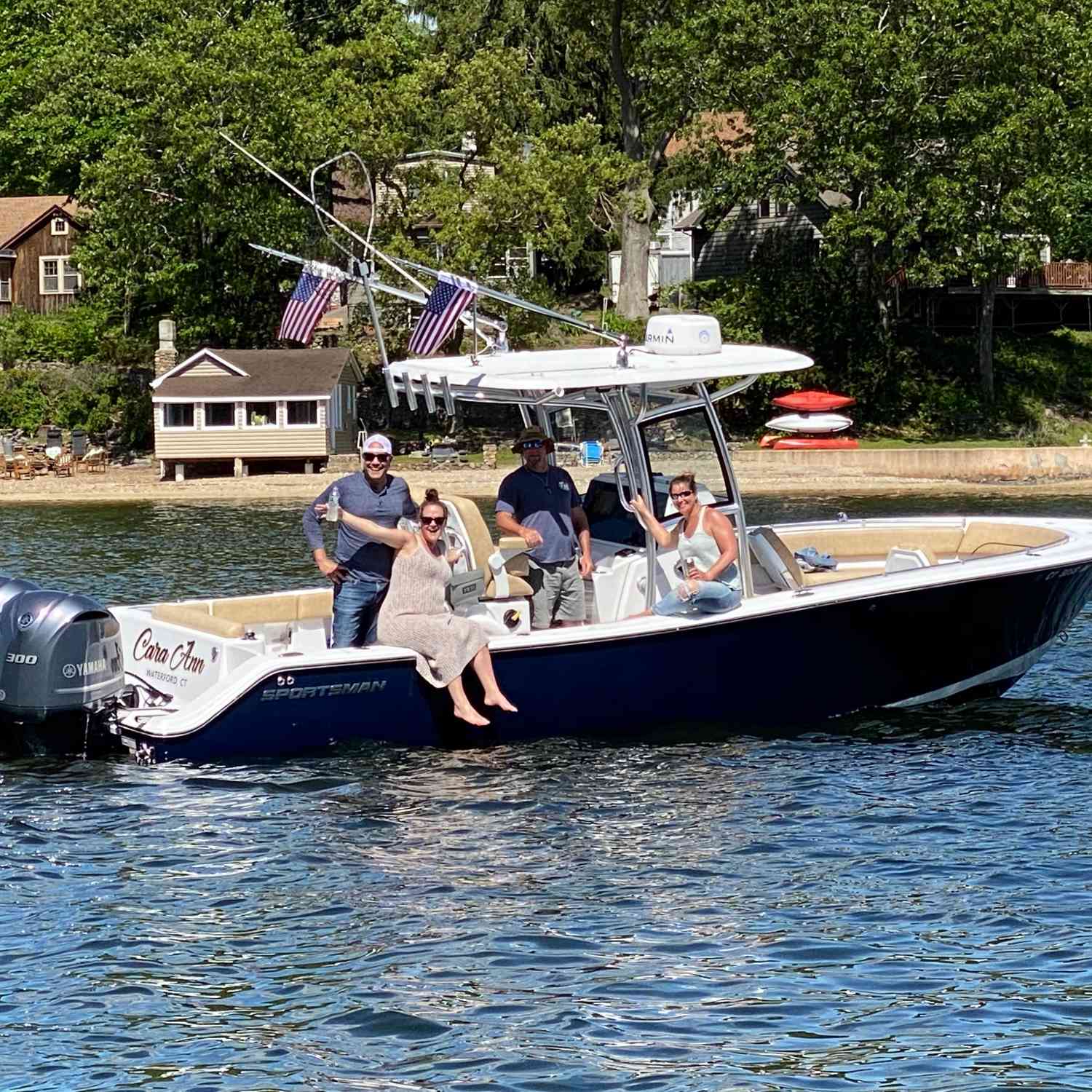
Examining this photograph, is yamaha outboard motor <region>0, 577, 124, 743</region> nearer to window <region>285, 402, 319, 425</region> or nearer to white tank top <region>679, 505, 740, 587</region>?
white tank top <region>679, 505, 740, 587</region>

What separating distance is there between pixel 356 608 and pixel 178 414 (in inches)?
1407

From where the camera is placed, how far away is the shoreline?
4203 cm

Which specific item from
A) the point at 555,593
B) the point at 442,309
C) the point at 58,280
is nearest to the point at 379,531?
the point at 555,593

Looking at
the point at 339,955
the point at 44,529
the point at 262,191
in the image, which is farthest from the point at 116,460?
the point at 339,955

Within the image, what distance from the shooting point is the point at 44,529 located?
35031mm

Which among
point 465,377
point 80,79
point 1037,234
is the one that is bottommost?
point 465,377

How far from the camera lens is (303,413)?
4794cm

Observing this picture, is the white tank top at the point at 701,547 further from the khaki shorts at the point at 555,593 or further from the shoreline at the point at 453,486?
the shoreline at the point at 453,486

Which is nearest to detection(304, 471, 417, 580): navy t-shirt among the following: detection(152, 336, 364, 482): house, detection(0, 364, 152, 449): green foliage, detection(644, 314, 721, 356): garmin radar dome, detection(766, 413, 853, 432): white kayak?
detection(644, 314, 721, 356): garmin radar dome

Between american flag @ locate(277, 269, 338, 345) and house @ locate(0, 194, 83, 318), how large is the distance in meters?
45.0

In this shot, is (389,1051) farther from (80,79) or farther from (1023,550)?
(80,79)

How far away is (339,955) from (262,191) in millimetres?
41014

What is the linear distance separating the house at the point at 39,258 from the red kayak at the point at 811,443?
898 inches

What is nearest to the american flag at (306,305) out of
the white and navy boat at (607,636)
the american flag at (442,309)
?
the american flag at (442,309)
